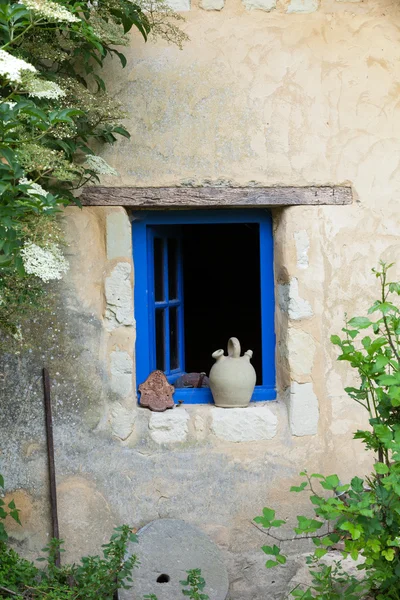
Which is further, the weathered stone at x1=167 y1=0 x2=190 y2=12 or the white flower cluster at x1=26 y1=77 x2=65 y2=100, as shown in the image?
the weathered stone at x1=167 y1=0 x2=190 y2=12

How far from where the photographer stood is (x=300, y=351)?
13.4 ft

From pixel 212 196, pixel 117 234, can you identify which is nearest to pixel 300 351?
pixel 212 196

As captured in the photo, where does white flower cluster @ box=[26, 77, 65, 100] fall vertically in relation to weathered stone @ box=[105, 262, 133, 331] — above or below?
above

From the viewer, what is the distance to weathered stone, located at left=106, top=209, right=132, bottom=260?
404 centimetres

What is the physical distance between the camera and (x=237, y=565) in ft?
13.1

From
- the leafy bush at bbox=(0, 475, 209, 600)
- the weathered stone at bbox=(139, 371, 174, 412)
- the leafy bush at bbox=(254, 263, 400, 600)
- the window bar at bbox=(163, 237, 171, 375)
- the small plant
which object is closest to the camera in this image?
the leafy bush at bbox=(254, 263, 400, 600)

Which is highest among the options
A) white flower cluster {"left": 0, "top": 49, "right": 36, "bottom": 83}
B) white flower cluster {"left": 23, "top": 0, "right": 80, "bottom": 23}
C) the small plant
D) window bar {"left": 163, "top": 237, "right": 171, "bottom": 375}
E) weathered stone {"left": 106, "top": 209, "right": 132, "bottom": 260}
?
white flower cluster {"left": 23, "top": 0, "right": 80, "bottom": 23}

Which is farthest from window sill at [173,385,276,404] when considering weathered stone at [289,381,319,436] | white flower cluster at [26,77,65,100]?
white flower cluster at [26,77,65,100]

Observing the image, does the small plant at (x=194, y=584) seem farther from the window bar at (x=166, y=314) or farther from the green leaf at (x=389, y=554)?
the window bar at (x=166, y=314)

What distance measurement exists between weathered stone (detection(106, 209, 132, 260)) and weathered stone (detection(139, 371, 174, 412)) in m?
0.69

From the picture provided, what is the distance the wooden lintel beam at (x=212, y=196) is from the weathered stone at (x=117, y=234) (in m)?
0.07

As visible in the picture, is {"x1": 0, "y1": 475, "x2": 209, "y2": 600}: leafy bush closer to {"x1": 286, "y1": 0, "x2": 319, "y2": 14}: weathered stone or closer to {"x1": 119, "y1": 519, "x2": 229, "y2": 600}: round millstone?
{"x1": 119, "y1": 519, "x2": 229, "y2": 600}: round millstone

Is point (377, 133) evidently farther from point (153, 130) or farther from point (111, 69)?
point (111, 69)

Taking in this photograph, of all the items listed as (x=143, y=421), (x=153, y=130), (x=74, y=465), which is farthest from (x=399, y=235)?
(x=74, y=465)
